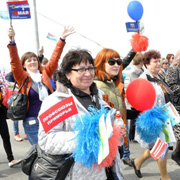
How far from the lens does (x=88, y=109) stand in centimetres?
182

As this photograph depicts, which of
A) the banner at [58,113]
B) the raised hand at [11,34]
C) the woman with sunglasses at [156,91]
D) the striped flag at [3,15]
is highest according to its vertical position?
the striped flag at [3,15]

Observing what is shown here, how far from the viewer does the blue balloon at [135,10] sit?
438cm

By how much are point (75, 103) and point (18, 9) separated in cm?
290

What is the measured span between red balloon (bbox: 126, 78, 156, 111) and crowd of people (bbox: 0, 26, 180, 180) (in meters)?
0.26

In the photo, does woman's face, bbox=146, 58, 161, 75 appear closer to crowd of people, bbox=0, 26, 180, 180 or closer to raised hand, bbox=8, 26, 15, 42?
crowd of people, bbox=0, 26, 180, 180

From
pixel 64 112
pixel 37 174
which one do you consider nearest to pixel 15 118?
pixel 37 174

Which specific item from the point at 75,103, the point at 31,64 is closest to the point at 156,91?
the point at 31,64

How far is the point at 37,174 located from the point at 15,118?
4.92 ft

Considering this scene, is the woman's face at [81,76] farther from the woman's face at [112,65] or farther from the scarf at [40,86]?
the scarf at [40,86]

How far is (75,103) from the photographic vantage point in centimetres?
178

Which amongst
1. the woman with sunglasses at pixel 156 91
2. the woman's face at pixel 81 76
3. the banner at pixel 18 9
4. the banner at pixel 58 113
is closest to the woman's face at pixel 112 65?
the woman with sunglasses at pixel 156 91

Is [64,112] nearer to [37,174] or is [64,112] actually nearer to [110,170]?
[37,174]

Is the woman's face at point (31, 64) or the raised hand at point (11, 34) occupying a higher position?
the raised hand at point (11, 34)

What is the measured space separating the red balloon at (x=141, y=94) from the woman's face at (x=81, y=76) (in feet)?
2.42
